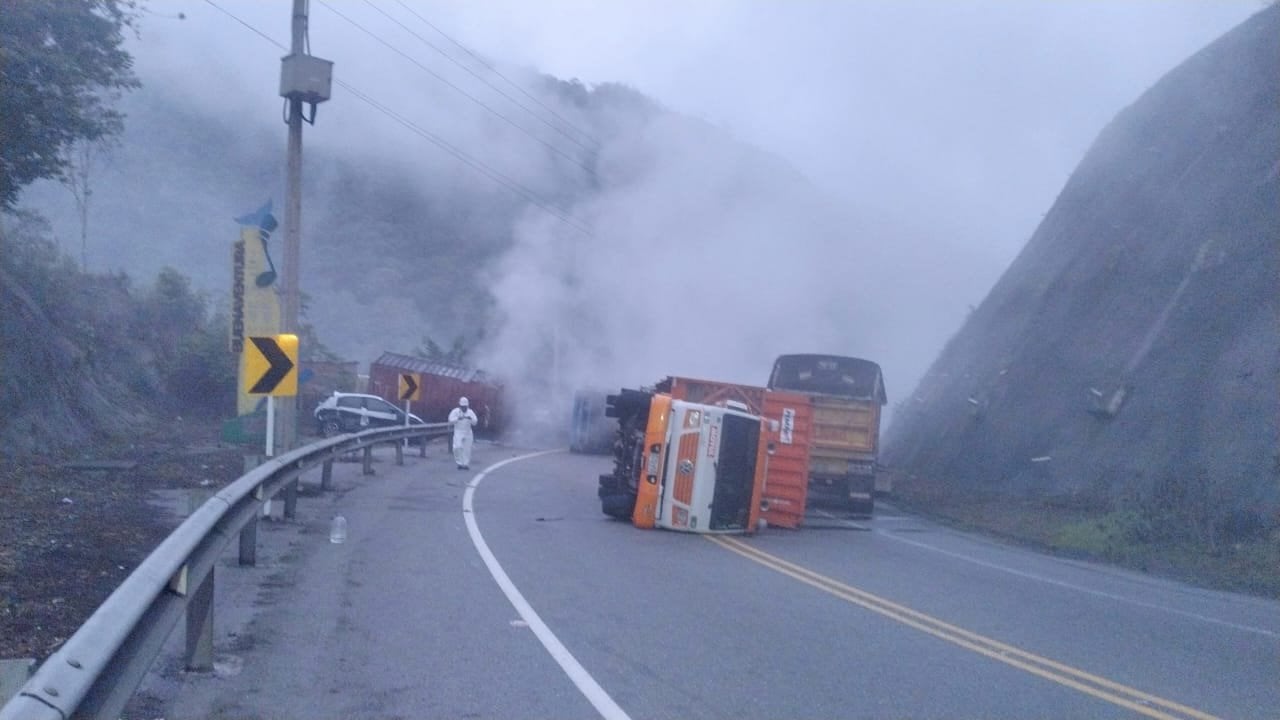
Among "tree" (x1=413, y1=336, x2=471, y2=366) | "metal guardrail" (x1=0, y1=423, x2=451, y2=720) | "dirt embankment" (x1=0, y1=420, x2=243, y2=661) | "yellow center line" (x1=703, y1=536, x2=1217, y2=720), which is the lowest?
"dirt embankment" (x1=0, y1=420, x2=243, y2=661)

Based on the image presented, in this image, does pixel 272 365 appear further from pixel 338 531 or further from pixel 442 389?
pixel 442 389

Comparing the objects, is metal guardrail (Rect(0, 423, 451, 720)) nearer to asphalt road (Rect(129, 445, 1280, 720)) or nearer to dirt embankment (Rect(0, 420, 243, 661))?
asphalt road (Rect(129, 445, 1280, 720))

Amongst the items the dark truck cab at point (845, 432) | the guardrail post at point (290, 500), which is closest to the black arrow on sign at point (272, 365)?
the guardrail post at point (290, 500)

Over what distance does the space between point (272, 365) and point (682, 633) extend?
7510 mm

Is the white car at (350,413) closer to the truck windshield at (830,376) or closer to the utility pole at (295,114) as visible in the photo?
the truck windshield at (830,376)

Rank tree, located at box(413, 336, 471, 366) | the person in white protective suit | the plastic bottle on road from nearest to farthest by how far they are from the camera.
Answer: the plastic bottle on road, the person in white protective suit, tree, located at box(413, 336, 471, 366)

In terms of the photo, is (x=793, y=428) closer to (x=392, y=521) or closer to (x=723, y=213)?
(x=392, y=521)

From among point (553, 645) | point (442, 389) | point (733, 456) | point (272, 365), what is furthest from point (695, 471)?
point (442, 389)

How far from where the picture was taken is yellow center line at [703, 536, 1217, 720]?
7363 mm

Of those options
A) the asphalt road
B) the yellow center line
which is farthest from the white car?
the yellow center line

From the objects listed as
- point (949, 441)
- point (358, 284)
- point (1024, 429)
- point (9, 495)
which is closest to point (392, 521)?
point (9, 495)

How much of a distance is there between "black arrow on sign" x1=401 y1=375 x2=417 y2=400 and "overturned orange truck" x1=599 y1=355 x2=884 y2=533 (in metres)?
10.1

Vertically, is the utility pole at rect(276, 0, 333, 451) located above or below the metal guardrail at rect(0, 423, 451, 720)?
above

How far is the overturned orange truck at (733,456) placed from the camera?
1617 cm
